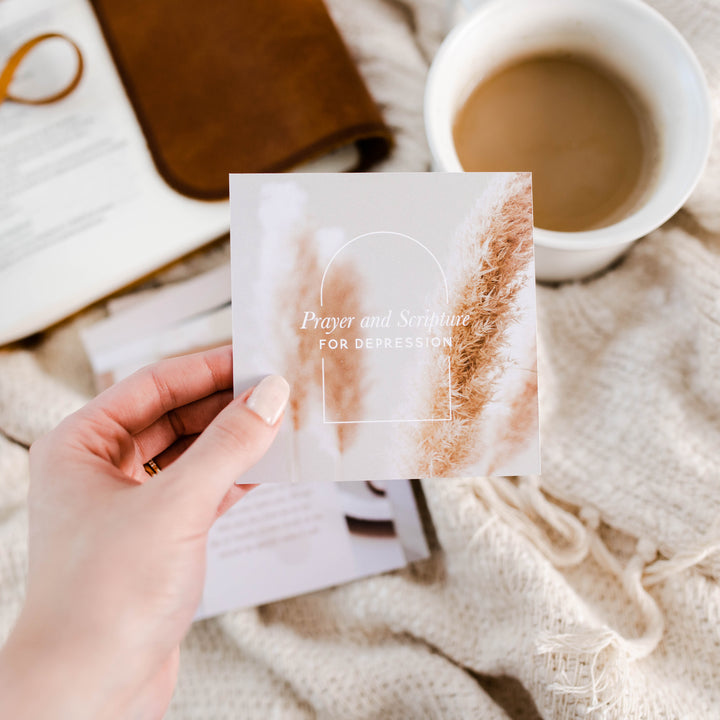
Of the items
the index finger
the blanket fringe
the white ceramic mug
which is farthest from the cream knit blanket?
the index finger

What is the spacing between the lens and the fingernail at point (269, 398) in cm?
41

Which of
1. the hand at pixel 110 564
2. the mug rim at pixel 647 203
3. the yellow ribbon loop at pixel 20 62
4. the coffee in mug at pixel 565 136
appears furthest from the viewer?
the yellow ribbon loop at pixel 20 62

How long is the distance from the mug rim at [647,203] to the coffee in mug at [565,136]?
0.07 metres

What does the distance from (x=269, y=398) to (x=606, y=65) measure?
453 millimetres

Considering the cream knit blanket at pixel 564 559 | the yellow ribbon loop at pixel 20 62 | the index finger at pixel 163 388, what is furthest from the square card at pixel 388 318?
the yellow ribbon loop at pixel 20 62

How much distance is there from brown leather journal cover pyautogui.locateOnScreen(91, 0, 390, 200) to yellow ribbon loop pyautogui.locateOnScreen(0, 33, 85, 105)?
5cm

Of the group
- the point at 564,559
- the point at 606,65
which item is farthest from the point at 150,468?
the point at 606,65

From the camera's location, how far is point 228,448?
1.30ft

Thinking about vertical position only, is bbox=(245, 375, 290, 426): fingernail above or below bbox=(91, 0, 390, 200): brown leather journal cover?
below

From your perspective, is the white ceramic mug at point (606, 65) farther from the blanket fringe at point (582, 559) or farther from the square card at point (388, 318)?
the blanket fringe at point (582, 559)

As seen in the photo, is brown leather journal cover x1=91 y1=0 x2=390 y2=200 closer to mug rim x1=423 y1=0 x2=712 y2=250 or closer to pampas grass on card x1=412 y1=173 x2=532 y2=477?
mug rim x1=423 y1=0 x2=712 y2=250

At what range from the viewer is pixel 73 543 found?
39cm

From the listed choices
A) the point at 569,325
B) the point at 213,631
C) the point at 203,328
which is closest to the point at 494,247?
the point at 569,325

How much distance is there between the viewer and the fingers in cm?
55
